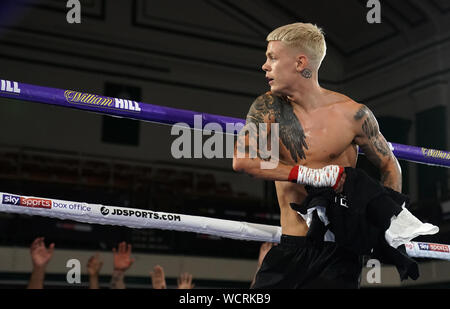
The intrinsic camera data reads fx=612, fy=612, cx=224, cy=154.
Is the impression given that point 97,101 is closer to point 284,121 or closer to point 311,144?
point 284,121

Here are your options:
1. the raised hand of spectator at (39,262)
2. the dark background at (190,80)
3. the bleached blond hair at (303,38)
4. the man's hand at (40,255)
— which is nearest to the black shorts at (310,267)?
the bleached blond hair at (303,38)

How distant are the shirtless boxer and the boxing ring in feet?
1.37

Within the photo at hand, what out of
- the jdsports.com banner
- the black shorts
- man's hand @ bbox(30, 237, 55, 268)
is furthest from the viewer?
man's hand @ bbox(30, 237, 55, 268)

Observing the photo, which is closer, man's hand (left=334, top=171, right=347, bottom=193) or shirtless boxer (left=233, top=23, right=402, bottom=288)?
man's hand (left=334, top=171, right=347, bottom=193)

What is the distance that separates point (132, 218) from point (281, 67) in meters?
0.88

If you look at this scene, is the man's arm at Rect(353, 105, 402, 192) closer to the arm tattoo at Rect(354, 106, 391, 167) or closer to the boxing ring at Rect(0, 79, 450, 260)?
the arm tattoo at Rect(354, 106, 391, 167)

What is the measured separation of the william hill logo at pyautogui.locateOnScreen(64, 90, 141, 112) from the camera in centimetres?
259

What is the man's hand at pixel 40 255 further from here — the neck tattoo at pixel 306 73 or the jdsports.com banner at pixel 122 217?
the neck tattoo at pixel 306 73

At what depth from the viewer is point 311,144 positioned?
2297mm

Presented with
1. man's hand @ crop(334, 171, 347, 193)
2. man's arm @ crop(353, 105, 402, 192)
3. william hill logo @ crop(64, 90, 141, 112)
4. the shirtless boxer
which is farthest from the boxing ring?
man's hand @ crop(334, 171, 347, 193)

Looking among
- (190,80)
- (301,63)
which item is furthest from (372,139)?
(190,80)

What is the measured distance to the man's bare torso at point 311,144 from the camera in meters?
2.28
